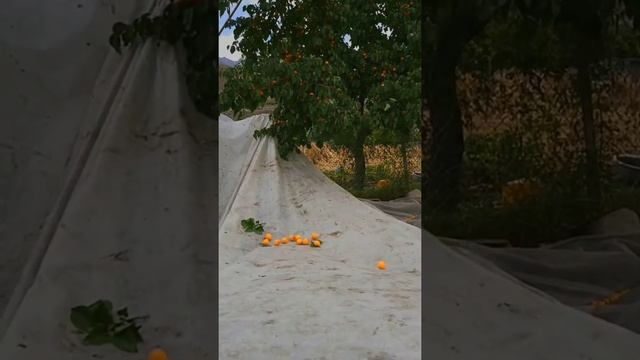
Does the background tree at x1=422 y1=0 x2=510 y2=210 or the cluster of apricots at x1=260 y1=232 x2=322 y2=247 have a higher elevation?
the background tree at x1=422 y1=0 x2=510 y2=210

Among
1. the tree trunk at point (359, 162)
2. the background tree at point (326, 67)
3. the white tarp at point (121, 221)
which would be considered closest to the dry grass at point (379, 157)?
the tree trunk at point (359, 162)

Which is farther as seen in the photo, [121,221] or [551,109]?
[551,109]

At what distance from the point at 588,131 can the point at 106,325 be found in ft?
6.68

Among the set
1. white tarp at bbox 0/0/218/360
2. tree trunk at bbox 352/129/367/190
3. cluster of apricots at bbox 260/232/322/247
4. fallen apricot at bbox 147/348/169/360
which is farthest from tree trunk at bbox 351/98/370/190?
fallen apricot at bbox 147/348/169/360

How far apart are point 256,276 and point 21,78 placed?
2.46 meters

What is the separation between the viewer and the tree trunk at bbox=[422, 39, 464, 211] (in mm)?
2553

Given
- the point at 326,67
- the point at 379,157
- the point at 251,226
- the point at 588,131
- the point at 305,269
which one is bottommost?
the point at 305,269

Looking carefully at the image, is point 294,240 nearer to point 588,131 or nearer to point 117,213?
point 588,131

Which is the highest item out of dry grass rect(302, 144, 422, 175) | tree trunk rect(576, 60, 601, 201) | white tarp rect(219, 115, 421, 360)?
dry grass rect(302, 144, 422, 175)

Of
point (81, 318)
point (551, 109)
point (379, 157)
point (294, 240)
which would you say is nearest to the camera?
point (81, 318)

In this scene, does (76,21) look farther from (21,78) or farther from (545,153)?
(545,153)

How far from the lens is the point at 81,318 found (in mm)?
1502

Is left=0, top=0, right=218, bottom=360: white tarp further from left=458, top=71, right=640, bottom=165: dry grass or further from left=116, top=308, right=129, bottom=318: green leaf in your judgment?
left=458, top=71, right=640, bottom=165: dry grass

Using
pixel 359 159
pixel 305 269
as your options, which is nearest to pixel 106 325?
pixel 305 269
